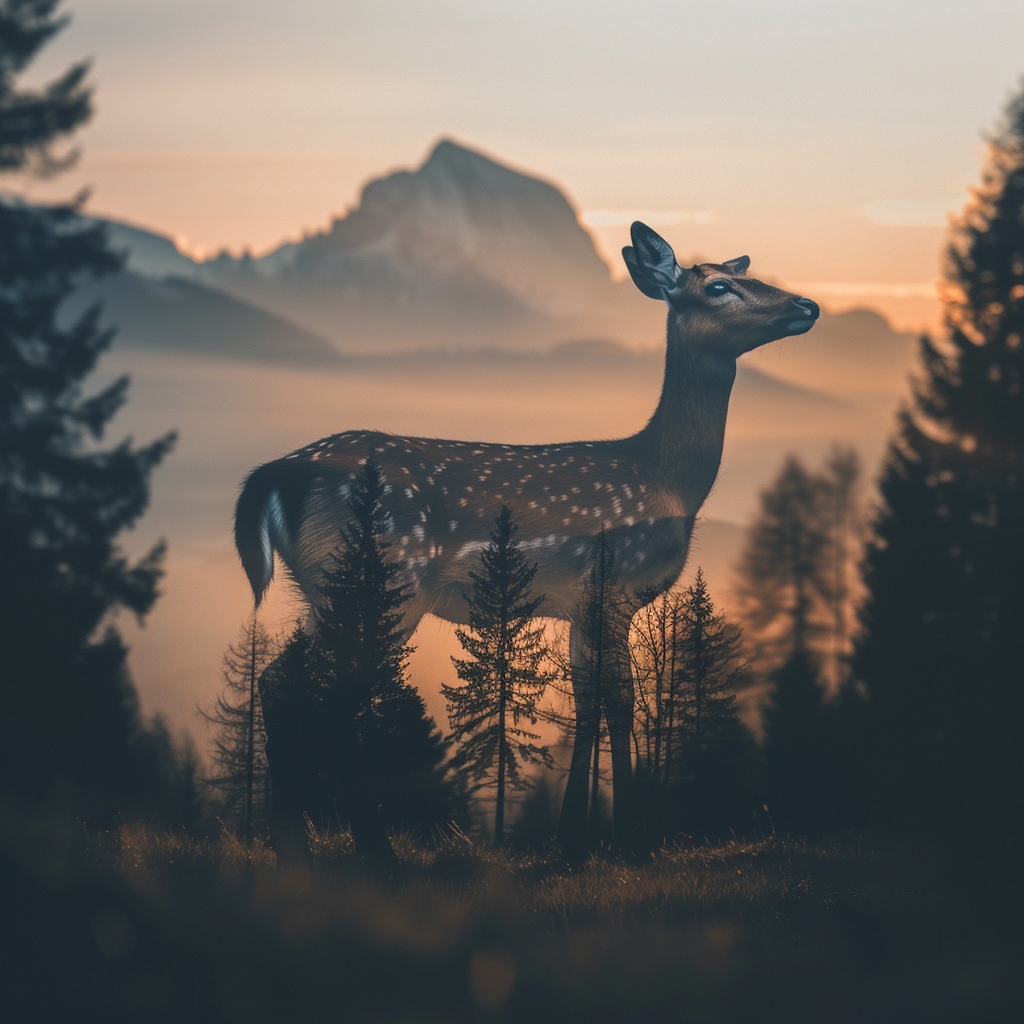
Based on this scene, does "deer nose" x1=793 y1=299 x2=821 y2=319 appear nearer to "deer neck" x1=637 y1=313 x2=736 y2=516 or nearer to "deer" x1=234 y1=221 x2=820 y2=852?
"deer" x1=234 y1=221 x2=820 y2=852

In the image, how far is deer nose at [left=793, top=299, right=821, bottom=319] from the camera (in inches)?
398

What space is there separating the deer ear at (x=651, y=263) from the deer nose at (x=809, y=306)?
3.83 feet

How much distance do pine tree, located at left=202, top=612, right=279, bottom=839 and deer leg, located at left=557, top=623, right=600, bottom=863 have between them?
272cm

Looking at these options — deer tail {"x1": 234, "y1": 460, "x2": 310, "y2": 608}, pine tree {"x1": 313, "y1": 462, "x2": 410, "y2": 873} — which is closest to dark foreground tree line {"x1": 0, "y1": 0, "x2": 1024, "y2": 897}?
pine tree {"x1": 313, "y1": 462, "x2": 410, "y2": 873}

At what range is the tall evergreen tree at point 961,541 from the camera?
14461 mm

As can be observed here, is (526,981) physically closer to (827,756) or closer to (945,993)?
(945,993)

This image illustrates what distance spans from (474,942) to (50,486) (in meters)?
7.63

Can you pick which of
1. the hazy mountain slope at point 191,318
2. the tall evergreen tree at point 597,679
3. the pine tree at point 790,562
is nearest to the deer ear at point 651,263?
the tall evergreen tree at point 597,679

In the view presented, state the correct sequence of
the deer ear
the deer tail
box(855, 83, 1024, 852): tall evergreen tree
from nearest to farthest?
the deer tail → the deer ear → box(855, 83, 1024, 852): tall evergreen tree

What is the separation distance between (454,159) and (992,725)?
42.2 meters

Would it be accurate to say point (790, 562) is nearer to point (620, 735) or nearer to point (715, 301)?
point (715, 301)

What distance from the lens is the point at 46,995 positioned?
6508 millimetres

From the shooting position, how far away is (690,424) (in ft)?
35.5

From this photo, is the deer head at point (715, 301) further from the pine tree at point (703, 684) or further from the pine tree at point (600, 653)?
the pine tree at point (703, 684)
